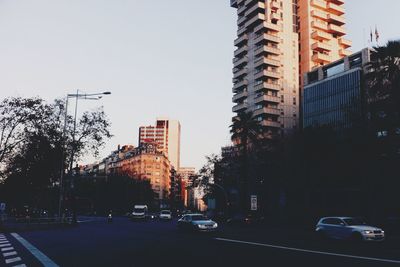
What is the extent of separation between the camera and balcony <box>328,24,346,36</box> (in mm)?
104750

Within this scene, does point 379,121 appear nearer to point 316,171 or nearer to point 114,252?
point 316,171

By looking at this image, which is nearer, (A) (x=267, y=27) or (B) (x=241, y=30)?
(A) (x=267, y=27)

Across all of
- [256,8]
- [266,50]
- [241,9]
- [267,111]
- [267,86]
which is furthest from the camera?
[241,9]

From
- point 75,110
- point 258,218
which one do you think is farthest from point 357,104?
point 75,110

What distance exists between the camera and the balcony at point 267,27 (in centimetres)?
9821

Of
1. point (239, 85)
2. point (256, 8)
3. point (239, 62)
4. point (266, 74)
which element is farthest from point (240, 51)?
point (266, 74)

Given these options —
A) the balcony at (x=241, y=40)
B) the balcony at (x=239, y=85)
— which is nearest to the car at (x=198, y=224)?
the balcony at (x=239, y=85)

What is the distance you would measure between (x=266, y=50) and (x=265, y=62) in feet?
9.28

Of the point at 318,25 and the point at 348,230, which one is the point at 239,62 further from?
the point at 348,230

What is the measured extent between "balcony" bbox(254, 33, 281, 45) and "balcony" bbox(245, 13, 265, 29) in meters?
3.55

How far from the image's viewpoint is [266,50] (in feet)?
319

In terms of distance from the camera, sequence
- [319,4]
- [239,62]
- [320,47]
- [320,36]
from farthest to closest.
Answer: [319,4], [239,62], [320,36], [320,47]

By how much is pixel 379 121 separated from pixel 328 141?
42.6ft

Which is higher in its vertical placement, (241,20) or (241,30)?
(241,20)
